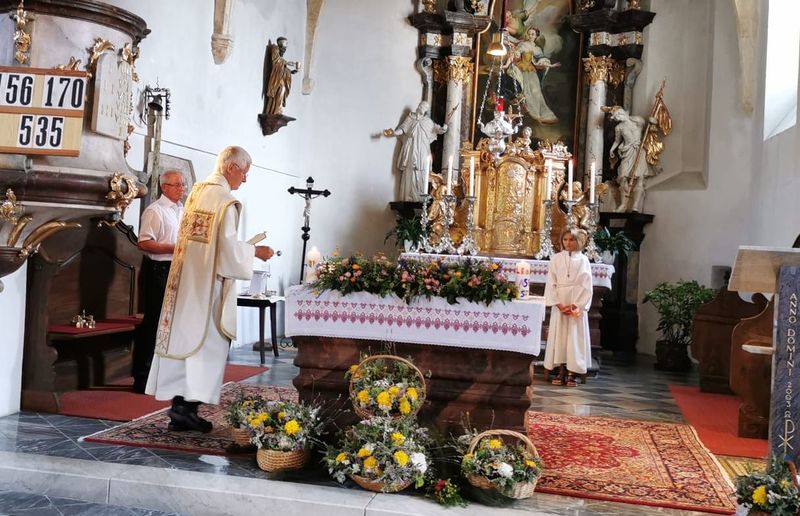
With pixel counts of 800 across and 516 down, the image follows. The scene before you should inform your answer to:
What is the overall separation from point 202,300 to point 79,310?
2.15 m

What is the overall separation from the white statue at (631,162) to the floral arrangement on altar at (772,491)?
364 inches

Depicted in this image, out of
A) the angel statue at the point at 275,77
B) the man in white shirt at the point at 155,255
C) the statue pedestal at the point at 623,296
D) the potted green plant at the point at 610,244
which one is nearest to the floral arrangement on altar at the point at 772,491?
the man in white shirt at the point at 155,255

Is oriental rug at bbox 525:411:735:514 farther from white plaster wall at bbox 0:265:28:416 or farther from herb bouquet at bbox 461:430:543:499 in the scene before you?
white plaster wall at bbox 0:265:28:416

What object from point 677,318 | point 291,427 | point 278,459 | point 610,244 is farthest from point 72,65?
point 610,244

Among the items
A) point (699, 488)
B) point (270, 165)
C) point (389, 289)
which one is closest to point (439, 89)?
point (270, 165)

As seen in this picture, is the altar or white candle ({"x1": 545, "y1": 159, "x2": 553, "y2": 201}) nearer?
the altar

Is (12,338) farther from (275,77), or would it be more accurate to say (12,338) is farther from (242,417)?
(275,77)

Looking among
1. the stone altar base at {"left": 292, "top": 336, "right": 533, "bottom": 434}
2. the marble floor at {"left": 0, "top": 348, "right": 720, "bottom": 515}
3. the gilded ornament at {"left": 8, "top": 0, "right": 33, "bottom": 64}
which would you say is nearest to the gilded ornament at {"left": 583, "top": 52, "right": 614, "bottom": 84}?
the marble floor at {"left": 0, "top": 348, "right": 720, "bottom": 515}

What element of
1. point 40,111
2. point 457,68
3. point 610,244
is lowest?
point 610,244

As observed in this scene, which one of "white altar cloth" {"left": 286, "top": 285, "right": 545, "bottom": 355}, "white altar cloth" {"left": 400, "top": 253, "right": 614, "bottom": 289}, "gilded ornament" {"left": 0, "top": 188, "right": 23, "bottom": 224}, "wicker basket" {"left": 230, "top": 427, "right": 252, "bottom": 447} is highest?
"gilded ornament" {"left": 0, "top": 188, "right": 23, "bottom": 224}

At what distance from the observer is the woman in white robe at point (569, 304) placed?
8445 mm

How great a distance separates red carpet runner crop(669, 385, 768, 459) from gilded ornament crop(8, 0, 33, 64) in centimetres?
549

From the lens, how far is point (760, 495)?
147 inches

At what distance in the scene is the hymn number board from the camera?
503cm
